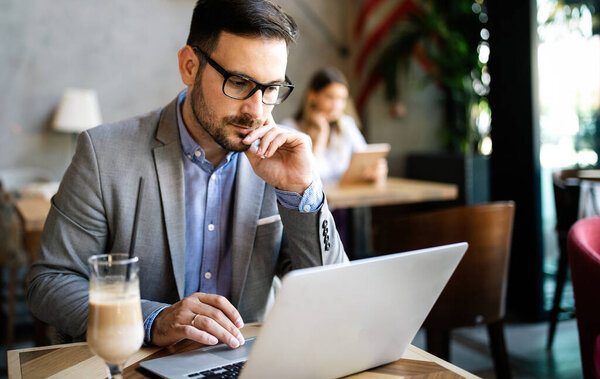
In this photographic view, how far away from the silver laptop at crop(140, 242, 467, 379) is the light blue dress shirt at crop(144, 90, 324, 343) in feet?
1.52

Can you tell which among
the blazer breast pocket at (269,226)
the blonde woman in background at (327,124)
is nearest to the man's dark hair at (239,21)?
the blazer breast pocket at (269,226)

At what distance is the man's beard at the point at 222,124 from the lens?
1485 mm

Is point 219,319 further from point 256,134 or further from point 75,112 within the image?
point 75,112

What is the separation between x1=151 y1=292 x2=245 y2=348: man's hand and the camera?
1125mm

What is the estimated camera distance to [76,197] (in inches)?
57.6

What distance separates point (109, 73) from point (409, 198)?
3.02m

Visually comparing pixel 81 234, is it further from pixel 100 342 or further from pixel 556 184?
pixel 556 184

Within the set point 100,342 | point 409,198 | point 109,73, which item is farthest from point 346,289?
point 109,73

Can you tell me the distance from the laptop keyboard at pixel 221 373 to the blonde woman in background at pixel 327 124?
3.00 meters

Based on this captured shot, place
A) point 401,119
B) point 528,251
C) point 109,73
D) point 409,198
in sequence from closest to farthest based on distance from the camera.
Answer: point 409,198
point 528,251
point 109,73
point 401,119

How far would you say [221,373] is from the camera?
3.34ft

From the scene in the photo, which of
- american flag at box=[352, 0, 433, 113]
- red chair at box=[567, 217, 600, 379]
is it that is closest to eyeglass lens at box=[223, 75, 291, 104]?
red chair at box=[567, 217, 600, 379]

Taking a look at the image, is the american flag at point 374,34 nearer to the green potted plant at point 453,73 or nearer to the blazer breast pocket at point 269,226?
the green potted plant at point 453,73

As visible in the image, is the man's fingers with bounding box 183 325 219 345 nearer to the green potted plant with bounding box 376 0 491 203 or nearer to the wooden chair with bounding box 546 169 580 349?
the wooden chair with bounding box 546 169 580 349
